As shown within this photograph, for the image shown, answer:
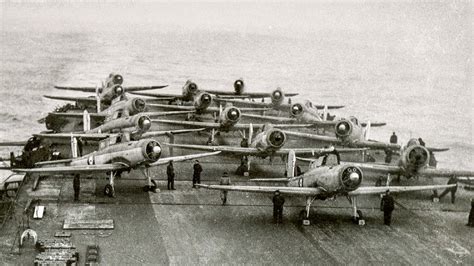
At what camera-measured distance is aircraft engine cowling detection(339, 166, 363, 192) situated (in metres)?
19.7

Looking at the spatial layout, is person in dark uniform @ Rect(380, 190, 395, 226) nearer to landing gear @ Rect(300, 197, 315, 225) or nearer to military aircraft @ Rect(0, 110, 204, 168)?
landing gear @ Rect(300, 197, 315, 225)

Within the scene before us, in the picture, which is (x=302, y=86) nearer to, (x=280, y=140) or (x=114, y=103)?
(x=114, y=103)

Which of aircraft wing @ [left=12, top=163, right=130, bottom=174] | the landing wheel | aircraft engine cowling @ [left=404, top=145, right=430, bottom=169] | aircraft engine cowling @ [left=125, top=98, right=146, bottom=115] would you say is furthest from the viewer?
aircraft engine cowling @ [left=125, top=98, right=146, bottom=115]

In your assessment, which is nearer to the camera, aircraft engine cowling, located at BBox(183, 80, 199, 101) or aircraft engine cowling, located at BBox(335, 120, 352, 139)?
aircraft engine cowling, located at BBox(335, 120, 352, 139)

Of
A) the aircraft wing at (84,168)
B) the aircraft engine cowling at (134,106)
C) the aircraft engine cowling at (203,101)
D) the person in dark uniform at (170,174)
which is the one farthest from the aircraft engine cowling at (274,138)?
the aircraft engine cowling at (203,101)

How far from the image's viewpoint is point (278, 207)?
68.9 ft

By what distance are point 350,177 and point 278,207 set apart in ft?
9.97

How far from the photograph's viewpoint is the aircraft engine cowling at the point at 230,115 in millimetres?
32472

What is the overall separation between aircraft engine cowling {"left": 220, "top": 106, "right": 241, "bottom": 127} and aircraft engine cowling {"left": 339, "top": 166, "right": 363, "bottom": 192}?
44.1 ft

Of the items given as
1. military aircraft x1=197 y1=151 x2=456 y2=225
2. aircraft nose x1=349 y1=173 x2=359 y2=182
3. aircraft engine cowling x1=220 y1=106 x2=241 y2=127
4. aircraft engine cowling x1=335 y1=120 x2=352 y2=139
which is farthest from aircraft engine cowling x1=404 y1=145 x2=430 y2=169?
aircraft engine cowling x1=220 y1=106 x2=241 y2=127

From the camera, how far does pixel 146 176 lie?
24.5m

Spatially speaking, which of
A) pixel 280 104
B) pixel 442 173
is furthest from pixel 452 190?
pixel 280 104

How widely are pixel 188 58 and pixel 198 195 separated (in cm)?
12069

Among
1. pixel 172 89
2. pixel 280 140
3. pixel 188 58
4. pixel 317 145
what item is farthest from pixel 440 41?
pixel 280 140
